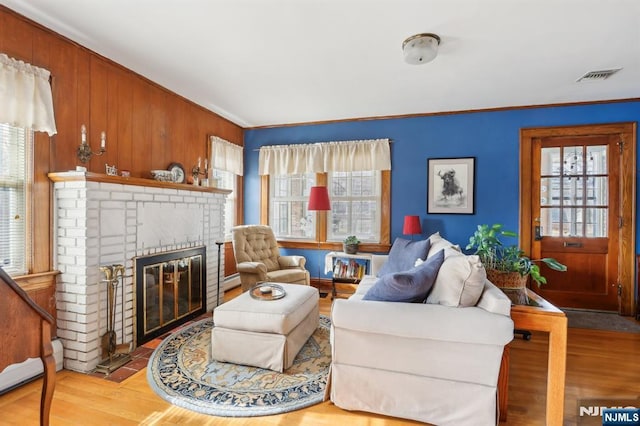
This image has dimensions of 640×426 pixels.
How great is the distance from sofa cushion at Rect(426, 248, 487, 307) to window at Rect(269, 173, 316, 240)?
305 centimetres

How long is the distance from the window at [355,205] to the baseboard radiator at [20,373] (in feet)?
10.9

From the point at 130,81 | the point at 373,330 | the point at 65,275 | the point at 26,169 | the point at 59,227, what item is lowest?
the point at 373,330

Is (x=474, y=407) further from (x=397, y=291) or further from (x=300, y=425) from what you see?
(x=300, y=425)

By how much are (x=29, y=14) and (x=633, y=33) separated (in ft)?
14.1

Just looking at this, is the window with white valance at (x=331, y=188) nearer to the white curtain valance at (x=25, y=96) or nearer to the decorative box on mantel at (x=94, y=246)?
the decorative box on mantel at (x=94, y=246)

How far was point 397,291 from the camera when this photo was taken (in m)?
1.82

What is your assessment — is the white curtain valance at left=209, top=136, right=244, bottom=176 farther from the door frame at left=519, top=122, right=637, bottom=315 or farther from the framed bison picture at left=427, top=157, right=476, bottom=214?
the door frame at left=519, top=122, right=637, bottom=315

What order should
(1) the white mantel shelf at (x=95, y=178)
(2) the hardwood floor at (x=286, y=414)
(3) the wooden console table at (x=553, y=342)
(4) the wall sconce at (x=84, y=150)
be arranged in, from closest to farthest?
(3) the wooden console table at (x=553, y=342) → (2) the hardwood floor at (x=286, y=414) → (1) the white mantel shelf at (x=95, y=178) → (4) the wall sconce at (x=84, y=150)

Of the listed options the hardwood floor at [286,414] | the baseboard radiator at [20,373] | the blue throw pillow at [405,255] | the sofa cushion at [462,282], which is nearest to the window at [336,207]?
the blue throw pillow at [405,255]

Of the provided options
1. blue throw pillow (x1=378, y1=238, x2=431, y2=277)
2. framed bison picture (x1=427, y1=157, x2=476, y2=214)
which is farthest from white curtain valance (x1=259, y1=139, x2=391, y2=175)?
blue throw pillow (x1=378, y1=238, x2=431, y2=277)

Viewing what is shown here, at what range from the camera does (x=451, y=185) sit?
4.16 meters

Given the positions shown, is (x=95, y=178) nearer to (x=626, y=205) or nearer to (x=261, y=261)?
(x=261, y=261)

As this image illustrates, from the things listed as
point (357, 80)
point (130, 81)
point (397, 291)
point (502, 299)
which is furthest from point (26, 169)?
point (502, 299)

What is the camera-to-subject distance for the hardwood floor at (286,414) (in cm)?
178
